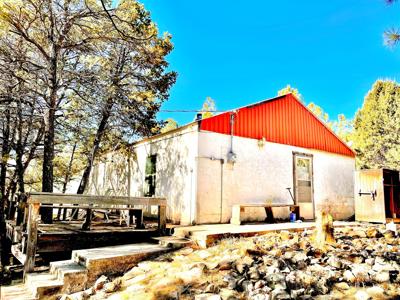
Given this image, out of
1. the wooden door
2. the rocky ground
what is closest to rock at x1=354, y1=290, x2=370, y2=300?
the rocky ground

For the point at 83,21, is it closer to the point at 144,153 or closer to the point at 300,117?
the point at 144,153

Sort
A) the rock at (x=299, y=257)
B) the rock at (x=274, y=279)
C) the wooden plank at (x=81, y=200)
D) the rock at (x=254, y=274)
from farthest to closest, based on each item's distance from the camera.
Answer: the wooden plank at (x=81, y=200) < the rock at (x=299, y=257) < the rock at (x=254, y=274) < the rock at (x=274, y=279)

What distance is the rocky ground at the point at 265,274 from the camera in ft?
11.7

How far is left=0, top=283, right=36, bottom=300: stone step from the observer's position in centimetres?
423

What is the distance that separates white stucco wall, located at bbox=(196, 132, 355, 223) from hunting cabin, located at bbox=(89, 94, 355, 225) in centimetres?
3

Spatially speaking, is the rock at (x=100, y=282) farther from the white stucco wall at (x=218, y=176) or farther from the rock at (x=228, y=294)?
the white stucco wall at (x=218, y=176)

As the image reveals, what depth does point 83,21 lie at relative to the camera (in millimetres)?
7988

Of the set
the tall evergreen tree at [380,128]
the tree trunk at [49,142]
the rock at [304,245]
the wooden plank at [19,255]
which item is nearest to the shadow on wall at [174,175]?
the tree trunk at [49,142]


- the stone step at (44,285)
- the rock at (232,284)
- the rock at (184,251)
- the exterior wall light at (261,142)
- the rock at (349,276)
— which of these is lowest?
the stone step at (44,285)

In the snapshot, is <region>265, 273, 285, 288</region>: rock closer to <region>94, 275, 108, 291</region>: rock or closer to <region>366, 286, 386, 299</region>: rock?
<region>366, 286, 386, 299</region>: rock

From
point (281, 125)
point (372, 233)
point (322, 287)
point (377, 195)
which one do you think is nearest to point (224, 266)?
point (322, 287)

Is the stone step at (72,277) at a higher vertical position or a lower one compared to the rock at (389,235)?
lower

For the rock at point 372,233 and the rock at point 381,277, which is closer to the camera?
the rock at point 381,277

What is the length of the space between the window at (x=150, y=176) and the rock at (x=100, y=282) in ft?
17.4
